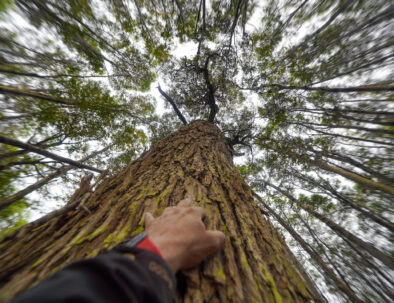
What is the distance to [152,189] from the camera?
1305 millimetres

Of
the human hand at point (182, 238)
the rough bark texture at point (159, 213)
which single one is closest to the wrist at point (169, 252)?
the human hand at point (182, 238)

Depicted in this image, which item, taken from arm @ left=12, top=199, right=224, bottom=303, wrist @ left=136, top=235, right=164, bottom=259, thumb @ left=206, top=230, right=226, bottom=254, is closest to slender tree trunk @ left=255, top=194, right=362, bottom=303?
thumb @ left=206, top=230, right=226, bottom=254

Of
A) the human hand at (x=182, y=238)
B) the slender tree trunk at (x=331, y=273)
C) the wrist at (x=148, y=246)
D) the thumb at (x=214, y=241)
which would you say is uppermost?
the wrist at (x=148, y=246)

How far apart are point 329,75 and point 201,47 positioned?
405 cm

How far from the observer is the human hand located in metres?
0.68

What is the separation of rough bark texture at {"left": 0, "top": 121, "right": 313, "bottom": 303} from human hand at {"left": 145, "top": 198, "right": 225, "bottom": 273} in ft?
0.25

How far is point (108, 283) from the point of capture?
1.39 feet

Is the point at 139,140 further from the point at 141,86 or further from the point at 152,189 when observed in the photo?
the point at 152,189

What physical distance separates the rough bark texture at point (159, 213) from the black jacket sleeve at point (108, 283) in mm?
235

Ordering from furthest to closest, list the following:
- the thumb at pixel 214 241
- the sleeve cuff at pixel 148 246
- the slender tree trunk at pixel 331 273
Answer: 1. the slender tree trunk at pixel 331 273
2. the thumb at pixel 214 241
3. the sleeve cuff at pixel 148 246

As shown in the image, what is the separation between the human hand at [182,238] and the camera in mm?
681

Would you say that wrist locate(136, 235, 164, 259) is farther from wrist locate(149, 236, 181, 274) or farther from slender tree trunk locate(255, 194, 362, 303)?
slender tree trunk locate(255, 194, 362, 303)

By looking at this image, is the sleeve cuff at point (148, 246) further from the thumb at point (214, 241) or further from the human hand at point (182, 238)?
the thumb at point (214, 241)

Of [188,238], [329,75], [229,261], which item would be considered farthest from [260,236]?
[329,75]
